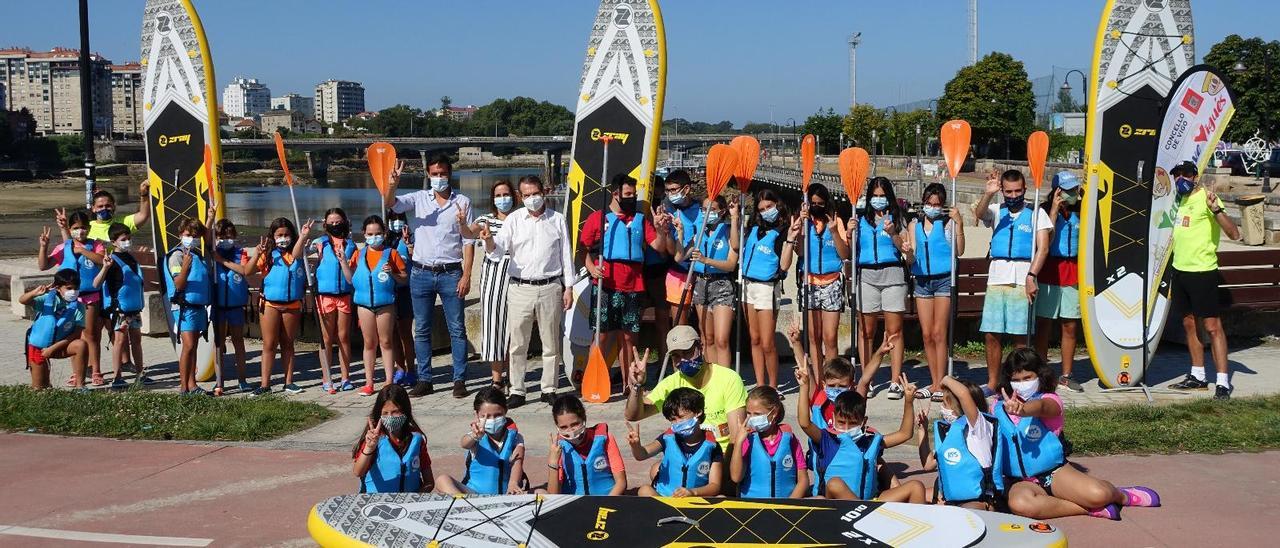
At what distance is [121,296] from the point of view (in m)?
9.22

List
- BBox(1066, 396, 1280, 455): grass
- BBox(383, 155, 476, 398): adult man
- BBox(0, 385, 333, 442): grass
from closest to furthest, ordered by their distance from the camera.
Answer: BBox(1066, 396, 1280, 455): grass < BBox(0, 385, 333, 442): grass < BBox(383, 155, 476, 398): adult man

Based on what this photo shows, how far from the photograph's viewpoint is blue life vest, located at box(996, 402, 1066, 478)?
584 cm

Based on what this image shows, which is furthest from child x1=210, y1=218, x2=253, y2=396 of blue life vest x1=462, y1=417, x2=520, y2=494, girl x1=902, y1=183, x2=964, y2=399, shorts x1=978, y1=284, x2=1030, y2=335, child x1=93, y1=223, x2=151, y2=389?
shorts x1=978, y1=284, x2=1030, y2=335

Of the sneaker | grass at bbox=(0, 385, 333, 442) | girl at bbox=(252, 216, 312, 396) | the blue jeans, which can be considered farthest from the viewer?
girl at bbox=(252, 216, 312, 396)

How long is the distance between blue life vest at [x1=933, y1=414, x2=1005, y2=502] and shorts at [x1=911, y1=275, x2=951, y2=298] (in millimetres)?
2714

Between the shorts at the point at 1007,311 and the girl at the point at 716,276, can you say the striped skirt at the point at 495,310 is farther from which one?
the shorts at the point at 1007,311

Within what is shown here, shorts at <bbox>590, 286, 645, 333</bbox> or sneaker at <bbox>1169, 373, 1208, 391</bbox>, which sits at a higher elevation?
shorts at <bbox>590, 286, 645, 333</bbox>

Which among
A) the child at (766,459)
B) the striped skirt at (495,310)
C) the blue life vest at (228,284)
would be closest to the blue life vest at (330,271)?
the blue life vest at (228,284)

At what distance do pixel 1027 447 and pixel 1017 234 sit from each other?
2895 millimetres

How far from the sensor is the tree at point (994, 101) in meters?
55.6

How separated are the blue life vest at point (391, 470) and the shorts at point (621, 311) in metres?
2.99

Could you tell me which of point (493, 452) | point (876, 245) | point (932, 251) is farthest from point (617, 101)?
point (493, 452)

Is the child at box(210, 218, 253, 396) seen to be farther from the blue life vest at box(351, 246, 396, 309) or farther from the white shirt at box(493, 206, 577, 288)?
the white shirt at box(493, 206, 577, 288)

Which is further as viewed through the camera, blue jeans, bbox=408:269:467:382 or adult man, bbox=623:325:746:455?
blue jeans, bbox=408:269:467:382
